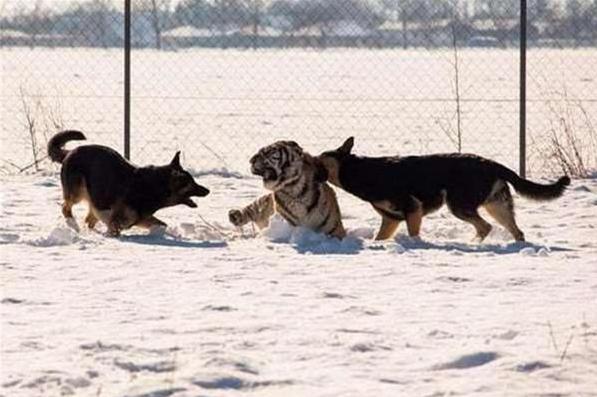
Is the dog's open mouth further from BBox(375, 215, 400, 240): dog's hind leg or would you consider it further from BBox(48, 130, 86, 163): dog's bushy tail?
BBox(375, 215, 400, 240): dog's hind leg

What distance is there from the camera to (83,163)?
10.3 meters

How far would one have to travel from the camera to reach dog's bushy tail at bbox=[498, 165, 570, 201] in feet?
32.5

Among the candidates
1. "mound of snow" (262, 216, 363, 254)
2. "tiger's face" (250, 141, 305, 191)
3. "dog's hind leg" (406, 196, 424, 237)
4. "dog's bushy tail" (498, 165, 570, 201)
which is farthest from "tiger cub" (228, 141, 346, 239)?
"dog's bushy tail" (498, 165, 570, 201)

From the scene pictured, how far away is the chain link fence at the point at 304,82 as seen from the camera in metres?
17.7

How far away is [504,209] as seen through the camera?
9.88 metres

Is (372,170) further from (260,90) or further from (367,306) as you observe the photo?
(260,90)

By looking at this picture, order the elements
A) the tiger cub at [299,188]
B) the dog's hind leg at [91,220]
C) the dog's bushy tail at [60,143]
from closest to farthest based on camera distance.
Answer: the tiger cub at [299,188] < the dog's hind leg at [91,220] < the dog's bushy tail at [60,143]

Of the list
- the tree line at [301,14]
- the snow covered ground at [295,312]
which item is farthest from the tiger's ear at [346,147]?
the tree line at [301,14]

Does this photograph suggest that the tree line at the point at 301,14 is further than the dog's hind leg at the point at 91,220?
Yes

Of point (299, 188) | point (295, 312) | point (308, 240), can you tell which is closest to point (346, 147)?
point (299, 188)

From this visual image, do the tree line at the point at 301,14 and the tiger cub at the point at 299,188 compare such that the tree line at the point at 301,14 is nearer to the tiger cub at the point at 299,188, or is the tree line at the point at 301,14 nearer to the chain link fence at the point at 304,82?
the chain link fence at the point at 304,82

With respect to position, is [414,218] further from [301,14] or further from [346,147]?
[301,14]

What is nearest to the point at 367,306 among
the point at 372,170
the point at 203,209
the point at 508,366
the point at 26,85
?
the point at 508,366

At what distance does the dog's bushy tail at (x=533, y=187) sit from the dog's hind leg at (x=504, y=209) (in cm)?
8
